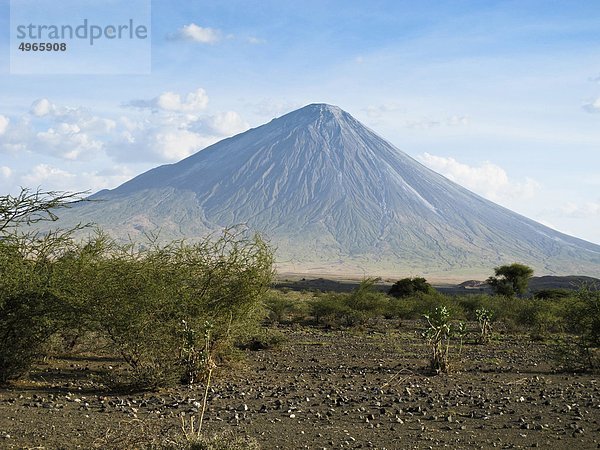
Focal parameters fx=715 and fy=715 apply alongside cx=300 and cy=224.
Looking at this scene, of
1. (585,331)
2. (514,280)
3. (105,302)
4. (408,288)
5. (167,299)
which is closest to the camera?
(105,302)

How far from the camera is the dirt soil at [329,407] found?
9875 millimetres

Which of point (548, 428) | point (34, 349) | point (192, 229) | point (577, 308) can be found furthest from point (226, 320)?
point (192, 229)

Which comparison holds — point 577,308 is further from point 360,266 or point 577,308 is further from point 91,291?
point 360,266

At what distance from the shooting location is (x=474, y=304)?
38031 millimetres

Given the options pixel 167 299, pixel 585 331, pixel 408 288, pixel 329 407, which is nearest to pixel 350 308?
pixel 585 331

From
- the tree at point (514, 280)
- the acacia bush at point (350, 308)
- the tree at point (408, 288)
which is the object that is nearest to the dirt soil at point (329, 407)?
the acacia bush at point (350, 308)

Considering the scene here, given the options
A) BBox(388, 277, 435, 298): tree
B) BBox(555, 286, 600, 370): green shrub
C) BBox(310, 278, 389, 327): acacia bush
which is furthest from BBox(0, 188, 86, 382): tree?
BBox(388, 277, 435, 298): tree

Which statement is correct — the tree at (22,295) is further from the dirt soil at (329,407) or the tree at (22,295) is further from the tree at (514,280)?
the tree at (514,280)

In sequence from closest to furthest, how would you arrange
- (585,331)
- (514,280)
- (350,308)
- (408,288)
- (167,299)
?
(167,299)
(585,331)
(350,308)
(408,288)
(514,280)

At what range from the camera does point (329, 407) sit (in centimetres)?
1220

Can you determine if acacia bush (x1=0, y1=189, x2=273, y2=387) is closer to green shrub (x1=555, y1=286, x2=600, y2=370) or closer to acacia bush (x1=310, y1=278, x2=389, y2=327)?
green shrub (x1=555, y1=286, x2=600, y2=370)

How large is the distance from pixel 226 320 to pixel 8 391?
184 inches

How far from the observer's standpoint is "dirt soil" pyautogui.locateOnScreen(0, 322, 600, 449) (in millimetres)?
9875

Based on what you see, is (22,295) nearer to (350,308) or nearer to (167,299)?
(167,299)
